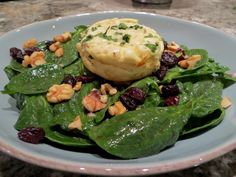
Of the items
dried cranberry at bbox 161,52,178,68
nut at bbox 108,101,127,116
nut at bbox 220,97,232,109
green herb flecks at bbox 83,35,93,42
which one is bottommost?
nut at bbox 220,97,232,109

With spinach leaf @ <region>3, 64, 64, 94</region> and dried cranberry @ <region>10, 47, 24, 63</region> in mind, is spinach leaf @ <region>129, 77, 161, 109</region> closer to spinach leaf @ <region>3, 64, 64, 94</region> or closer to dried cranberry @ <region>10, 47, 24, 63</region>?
spinach leaf @ <region>3, 64, 64, 94</region>

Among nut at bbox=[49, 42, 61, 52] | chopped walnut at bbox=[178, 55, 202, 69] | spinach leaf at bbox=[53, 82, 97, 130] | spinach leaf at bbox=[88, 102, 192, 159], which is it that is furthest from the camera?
nut at bbox=[49, 42, 61, 52]

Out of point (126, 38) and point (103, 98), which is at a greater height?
point (126, 38)

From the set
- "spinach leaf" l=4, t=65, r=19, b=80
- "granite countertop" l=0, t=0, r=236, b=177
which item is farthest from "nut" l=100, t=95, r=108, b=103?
"granite countertop" l=0, t=0, r=236, b=177

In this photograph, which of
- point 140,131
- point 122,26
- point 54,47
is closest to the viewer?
point 140,131

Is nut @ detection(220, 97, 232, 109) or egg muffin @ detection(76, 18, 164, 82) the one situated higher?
egg muffin @ detection(76, 18, 164, 82)

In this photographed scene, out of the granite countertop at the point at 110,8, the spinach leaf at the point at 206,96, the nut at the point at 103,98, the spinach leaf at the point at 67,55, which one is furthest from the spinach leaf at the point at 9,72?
the granite countertop at the point at 110,8

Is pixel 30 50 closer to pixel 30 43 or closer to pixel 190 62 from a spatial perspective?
pixel 30 43

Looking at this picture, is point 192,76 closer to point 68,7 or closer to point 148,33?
point 148,33

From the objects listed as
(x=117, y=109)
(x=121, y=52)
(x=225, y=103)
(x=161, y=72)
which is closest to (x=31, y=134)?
(x=117, y=109)
